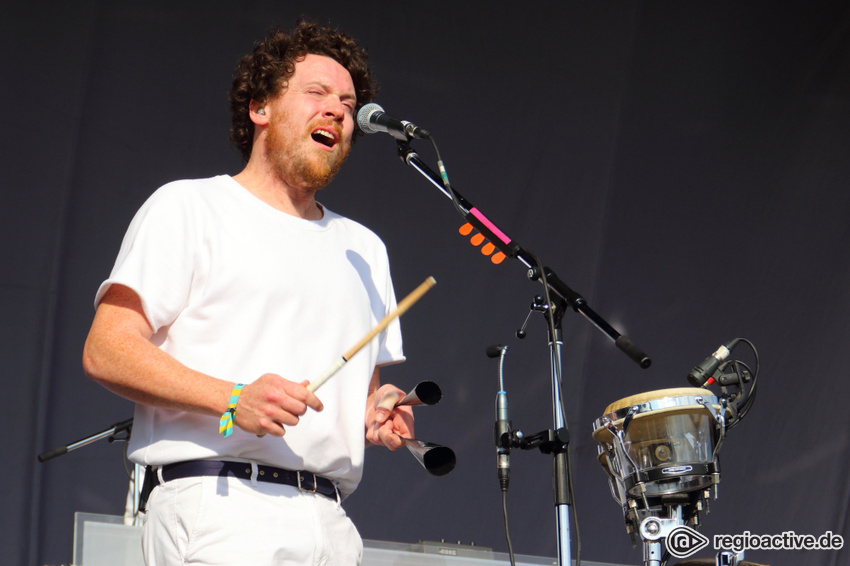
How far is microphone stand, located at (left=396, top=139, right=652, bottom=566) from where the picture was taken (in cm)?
187

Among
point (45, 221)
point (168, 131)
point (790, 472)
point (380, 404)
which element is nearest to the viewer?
point (380, 404)

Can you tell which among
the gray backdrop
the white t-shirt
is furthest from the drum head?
the gray backdrop

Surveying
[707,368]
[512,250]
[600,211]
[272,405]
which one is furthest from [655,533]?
[600,211]

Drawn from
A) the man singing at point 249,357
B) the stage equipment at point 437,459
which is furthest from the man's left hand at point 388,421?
the stage equipment at point 437,459

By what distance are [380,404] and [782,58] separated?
3246 millimetres

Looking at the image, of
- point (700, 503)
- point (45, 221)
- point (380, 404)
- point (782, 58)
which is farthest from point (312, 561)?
point (782, 58)

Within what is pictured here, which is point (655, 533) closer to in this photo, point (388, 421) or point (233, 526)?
point (388, 421)

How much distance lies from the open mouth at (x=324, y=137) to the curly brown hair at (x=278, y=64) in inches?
6.9

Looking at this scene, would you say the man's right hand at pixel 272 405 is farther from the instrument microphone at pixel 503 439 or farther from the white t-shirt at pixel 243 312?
the instrument microphone at pixel 503 439

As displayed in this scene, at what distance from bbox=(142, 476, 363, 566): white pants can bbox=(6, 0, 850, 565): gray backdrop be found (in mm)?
2454

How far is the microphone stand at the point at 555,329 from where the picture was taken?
1.87 meters

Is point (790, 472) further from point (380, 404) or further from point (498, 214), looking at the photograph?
point (380, 404)

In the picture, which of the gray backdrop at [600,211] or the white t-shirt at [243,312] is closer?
the white t-shirt at [243,312]

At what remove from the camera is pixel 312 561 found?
146cm
